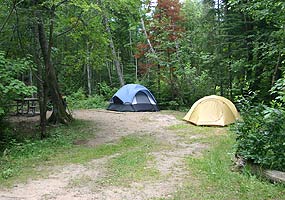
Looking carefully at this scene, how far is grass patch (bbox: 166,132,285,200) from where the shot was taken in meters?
4.20

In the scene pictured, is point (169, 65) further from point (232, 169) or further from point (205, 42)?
point (232, 169)

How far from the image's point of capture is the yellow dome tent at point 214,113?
10.2 meters

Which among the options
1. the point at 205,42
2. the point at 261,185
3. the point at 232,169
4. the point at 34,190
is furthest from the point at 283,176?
the point at 205,42

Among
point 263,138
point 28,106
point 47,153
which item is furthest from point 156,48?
point 263,138

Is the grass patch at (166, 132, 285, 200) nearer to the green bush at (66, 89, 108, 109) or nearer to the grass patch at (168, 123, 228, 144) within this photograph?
the grass patch at (168, 123, 228, 144)

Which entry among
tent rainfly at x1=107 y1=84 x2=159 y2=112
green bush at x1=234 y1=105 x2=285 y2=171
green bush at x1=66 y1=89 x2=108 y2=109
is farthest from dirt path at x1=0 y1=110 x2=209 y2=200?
green bush at x1=66 y1=89 x2=108 y2=109

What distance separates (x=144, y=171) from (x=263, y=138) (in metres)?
2.02

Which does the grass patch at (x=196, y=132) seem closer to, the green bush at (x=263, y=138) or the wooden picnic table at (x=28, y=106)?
the green bush at (x=263, y=138)

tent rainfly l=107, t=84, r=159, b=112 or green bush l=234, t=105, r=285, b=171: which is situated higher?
tent rainfly l=107, t=84, r=159, b=112

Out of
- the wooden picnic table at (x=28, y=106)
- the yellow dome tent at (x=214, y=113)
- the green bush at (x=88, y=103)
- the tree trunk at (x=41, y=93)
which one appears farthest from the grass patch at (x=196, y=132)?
the green bush at (x=88, y=103)

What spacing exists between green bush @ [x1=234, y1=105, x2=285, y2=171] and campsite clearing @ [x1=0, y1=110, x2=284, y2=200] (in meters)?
0.43

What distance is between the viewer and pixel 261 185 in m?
4.51

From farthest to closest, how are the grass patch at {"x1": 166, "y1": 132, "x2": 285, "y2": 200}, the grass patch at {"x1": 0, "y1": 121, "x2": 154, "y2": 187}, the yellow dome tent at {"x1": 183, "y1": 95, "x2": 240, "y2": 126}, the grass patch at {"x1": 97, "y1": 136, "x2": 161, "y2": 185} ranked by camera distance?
the yellow dome tent at {"x1": 183, "y1": 95, "x2": 240, "y2": 126}
the grass patch at {"x1": 0, "y1": 121, "x2": 154, "y2": 187}
the grass patch at {"x1": 97, "y1": 136, "x2": 161, "y2": 185}
the grass patch at {"x1": 166, "y1": 132, "x2": 285, "y2": 200}

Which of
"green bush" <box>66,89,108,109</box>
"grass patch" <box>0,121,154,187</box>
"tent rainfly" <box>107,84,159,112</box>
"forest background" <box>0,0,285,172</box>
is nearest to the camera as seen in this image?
"grass patch" <box>0,121,154,187</box>
